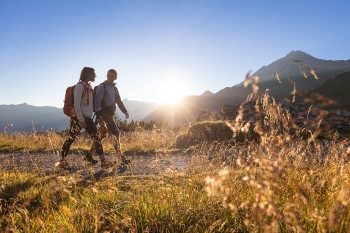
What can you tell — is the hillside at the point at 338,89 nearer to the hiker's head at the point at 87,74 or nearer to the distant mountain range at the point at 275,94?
the distant mountain range at the point at 275,94

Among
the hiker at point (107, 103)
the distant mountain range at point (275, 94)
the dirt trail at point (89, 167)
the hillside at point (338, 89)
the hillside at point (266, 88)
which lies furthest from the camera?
the hillside at point (338, 89)

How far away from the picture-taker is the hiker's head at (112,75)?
26.2 ft

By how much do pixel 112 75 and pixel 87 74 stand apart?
97 centimetres

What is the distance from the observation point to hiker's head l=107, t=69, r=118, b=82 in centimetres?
800

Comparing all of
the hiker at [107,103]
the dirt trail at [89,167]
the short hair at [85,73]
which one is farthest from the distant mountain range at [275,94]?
the short hair at [85,73]

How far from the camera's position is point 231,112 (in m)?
21.5

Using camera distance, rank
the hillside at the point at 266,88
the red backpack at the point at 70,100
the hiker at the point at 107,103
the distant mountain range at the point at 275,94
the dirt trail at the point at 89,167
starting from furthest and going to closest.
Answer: the hillside at the point at 266,88
the hiker at the point at 107,103
the red backpack at the point at 70,100
the dirt trail at the point at 89,167
the distant mountain range at the point at 275,94

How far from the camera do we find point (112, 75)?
8047 millimetres

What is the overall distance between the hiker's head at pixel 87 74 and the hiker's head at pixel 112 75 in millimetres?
811

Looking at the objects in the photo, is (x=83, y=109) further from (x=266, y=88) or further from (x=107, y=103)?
(x=266, y=88)

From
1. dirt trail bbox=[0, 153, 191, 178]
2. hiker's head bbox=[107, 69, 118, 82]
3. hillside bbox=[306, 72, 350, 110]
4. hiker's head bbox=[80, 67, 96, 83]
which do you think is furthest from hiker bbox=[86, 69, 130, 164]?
hillside bbox=[306, 72, 350, 110]

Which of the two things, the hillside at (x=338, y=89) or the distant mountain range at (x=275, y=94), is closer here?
the distant mountain range at (x=275, y=94)

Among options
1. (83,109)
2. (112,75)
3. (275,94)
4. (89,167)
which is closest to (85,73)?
(83,109)

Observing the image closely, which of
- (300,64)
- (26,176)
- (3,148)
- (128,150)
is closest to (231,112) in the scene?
(128,150)
